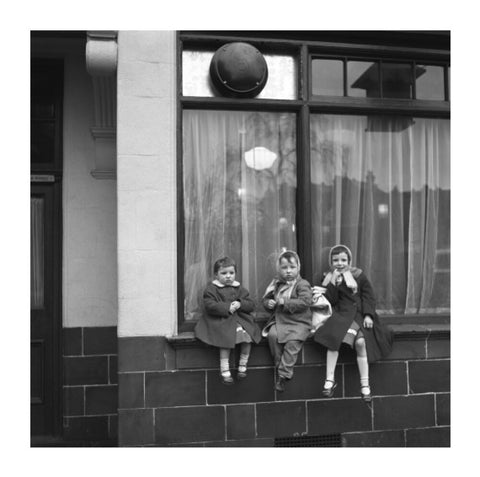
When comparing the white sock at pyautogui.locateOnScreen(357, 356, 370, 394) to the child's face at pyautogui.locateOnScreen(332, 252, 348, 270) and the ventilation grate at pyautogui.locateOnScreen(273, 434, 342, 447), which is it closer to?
the ventilation grate at pyautogui.locateOnScreen(273, 434, 342, 447)

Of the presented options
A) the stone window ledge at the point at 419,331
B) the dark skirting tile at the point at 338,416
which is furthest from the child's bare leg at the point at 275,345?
the dark skirting tile at the point at 338,416

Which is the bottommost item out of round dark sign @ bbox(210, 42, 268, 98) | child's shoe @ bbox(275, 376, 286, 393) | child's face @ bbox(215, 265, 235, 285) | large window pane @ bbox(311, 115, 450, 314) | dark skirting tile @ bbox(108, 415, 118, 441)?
dark skirting tile @ bbox(108, 415, 118, 441)

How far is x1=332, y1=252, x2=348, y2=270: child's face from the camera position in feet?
14.5

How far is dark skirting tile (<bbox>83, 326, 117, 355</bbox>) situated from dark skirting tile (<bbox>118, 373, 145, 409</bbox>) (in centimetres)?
109

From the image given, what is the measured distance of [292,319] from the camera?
4.27m

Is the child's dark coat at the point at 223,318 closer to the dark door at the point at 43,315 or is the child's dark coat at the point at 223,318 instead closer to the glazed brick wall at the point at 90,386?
the glazed brick wall at the point at 90,386

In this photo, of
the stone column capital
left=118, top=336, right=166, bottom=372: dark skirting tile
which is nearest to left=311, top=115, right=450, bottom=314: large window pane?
left=118, top=336, right=166, bottom=372: dark skirting tile

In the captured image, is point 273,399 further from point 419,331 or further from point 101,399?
point 101,399

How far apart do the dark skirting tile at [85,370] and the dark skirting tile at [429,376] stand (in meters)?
3.04

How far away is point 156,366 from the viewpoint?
4.29m

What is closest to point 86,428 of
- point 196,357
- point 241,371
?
point 196,357

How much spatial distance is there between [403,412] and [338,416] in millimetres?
621

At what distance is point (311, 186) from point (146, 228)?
1.61 meters

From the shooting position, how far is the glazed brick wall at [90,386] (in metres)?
5.18
